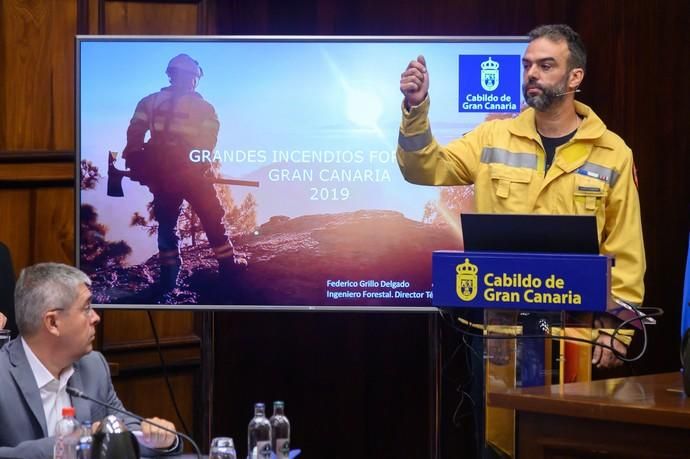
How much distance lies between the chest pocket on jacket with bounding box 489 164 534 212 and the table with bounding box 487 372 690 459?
1343 mm

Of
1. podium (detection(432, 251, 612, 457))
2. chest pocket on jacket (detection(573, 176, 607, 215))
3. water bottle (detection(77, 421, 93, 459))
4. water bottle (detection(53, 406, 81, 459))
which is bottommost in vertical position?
water bottle (detection(53, 406, 81, 459))

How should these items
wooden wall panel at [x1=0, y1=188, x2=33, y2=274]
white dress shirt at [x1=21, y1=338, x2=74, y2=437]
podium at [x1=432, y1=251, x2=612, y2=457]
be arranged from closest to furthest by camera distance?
podium at [x1=432, y1=251, x2=612, y2=457], white dress shirt at [x1=21, y1=338, x2=74, y2=437], wooden wall panel at [x1=0, y1=188, x2=33, y2=274]

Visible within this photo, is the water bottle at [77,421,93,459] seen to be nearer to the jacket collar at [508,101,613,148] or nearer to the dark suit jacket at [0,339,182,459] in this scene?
the dark suit jacket at [0,339,182,459]

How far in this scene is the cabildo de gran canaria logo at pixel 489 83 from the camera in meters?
4.22

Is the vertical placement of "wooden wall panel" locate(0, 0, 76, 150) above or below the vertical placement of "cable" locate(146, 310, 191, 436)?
above

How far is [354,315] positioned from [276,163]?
3.55ft

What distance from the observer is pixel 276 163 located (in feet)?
13.9

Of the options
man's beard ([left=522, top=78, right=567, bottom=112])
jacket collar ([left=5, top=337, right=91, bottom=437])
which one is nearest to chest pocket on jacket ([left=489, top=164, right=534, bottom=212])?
man's beard ([left=522, top=78, right=567, bottom=112])

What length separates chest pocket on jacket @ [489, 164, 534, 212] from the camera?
3.74 meters

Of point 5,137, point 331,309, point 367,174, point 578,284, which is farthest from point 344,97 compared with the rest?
point 578,284

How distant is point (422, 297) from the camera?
13.9 feet

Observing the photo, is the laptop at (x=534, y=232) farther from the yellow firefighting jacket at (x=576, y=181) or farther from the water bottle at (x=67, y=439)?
the yellow firefighting jacket at (x=576, y=181)

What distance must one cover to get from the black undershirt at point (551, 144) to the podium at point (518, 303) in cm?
129

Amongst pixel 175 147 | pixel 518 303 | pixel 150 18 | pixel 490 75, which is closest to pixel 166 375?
pixel 175 147
